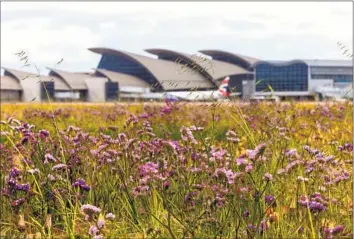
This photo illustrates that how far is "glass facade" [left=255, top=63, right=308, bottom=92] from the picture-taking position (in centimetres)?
8838

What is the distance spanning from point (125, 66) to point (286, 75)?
78.9ft

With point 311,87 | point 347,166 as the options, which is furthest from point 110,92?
point 347,166

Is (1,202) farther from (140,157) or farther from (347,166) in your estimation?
(347,166)

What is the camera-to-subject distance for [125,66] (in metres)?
89.1

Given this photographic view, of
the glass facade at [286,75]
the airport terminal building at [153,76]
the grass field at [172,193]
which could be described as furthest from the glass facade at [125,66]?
the grass field at [172,193]

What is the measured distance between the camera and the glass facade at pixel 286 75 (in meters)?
88.4

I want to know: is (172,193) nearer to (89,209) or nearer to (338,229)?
(89,209)

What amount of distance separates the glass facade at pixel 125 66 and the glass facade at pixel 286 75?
16.4 m

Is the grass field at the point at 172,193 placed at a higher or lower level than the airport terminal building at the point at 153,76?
higher

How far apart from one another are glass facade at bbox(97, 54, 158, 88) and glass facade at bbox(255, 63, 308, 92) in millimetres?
16436

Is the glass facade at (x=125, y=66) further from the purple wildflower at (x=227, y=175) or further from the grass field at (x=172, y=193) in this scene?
the purple wildflower at (x=227, y=175)

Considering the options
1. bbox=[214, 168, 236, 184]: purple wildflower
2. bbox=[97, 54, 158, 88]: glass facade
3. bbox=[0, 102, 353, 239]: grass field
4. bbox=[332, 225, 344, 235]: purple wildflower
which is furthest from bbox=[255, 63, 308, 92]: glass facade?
bbox=[332, 225, 344, 235]: purple wildflower

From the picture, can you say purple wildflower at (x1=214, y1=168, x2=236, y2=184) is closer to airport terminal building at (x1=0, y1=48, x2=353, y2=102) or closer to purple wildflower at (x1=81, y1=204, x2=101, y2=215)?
purple wildflower at (x1=81, y1=204, x2=101, y2=215)

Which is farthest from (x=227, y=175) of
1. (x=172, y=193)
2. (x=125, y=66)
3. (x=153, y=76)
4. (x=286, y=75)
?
(x=286, y=75)
